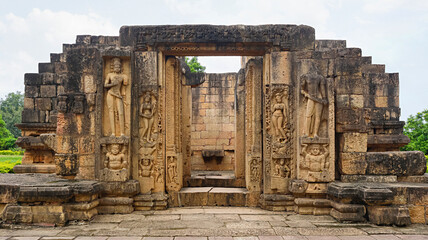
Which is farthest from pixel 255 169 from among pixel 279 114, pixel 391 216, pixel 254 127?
pixel 391 216

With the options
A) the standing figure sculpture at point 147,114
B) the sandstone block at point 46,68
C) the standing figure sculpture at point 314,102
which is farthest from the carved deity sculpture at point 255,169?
the sandstone block at point 46,68

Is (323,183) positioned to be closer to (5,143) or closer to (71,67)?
(71,67)

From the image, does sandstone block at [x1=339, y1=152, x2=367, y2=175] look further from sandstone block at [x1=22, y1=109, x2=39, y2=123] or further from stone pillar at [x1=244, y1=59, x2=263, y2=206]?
sandstone block at [x1=22, y1=109, x2=39, y2=123]

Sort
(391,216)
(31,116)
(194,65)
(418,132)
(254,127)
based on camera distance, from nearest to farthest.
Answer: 1. (391,216)
2. (254,127)
3. (31,116)
4. (418,132)
5. (194,65)

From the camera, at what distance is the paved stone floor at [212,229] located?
5.32 metres

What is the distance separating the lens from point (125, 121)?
7.13m

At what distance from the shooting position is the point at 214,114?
14.6 m

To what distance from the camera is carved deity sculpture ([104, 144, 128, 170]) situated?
22.9ft

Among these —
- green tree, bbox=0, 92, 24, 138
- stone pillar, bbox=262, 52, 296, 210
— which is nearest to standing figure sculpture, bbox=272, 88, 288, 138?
stone pillar, bbox=262, 52, 296, 210

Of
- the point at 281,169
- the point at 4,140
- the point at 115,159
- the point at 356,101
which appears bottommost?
the point at 4,140

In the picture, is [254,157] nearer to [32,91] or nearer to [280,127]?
[280,127]

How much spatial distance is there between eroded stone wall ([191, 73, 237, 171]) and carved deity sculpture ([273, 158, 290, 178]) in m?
7.07

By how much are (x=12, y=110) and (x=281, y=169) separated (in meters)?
44.7

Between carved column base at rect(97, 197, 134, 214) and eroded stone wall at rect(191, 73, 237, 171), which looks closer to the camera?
carved column base at rect(97, 197, 134, 214)
